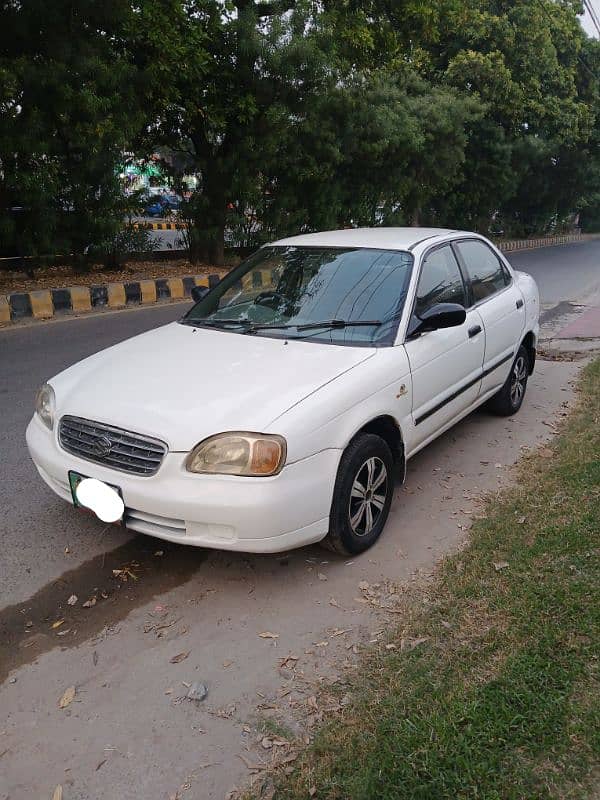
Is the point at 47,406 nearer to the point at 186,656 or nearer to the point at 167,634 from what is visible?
the point at 167,634

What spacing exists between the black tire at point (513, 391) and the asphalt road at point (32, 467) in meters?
3.36

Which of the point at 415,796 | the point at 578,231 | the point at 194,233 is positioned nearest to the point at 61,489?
the point at 415,796

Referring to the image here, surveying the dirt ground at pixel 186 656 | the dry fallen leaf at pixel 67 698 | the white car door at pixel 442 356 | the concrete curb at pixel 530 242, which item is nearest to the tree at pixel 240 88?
the white car door at pixel 442 356

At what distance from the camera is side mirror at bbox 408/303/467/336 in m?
4.12

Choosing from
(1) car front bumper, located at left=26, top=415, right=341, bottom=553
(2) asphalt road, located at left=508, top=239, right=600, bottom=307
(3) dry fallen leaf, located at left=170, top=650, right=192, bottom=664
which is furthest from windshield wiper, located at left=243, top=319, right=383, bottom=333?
(2) asphalt road, located at left=508, top=239, right=600, bottom=307

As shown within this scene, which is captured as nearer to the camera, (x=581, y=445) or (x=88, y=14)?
(x=581, y=445)

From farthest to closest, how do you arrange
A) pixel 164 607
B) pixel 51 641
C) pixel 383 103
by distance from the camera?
pixel 383 103
pixel 164 607
pixel 51 641

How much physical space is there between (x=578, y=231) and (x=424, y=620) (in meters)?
44.7

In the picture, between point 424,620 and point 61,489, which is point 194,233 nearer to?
point 61,489

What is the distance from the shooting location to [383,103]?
1619cm

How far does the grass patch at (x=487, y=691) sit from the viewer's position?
2.22 m

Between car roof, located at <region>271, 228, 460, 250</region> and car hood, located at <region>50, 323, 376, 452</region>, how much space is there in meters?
1.03

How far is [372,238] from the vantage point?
4.85 metres

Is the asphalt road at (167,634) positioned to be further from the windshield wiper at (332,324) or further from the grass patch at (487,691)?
the windshield wiper at (332,324)
